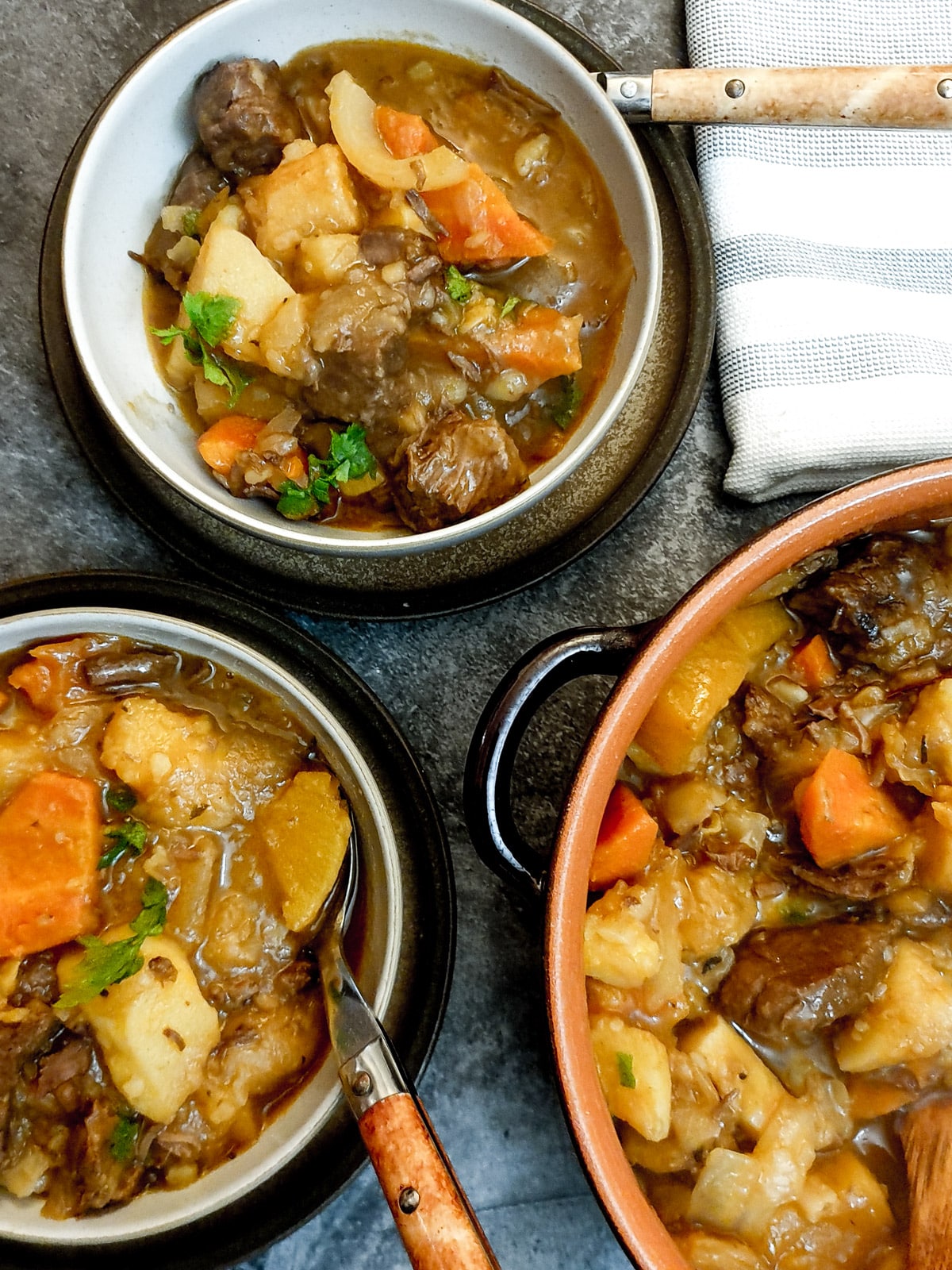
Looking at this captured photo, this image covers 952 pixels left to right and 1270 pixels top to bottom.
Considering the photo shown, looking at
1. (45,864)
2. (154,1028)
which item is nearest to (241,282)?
(45,864)

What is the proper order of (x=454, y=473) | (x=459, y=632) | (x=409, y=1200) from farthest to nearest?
(x=459, y=632) < (x=454, y=473) < (x=409, y=1200)

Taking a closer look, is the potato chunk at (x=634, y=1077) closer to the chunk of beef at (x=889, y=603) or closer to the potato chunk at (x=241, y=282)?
the chunk of beef at (x=889, y=603)

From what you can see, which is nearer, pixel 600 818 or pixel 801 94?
pixel 600 818

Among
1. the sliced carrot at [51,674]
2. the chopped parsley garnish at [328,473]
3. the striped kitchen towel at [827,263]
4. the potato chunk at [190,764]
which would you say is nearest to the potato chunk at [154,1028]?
the potato chunk at [190,764]

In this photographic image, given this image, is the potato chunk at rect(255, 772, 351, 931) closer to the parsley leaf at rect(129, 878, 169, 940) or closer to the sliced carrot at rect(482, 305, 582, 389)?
the parsley leaf at rect(129, 878, 169, 940)

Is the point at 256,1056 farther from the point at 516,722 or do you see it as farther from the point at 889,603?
the point at 889,603

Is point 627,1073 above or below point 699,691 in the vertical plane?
below

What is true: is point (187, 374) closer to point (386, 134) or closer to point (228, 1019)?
point (386, 134)

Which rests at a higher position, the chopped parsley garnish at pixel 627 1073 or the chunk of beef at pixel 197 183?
the chunk of beef at pixel 197 183

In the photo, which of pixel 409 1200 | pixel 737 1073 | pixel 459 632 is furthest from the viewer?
pixel 459 632
